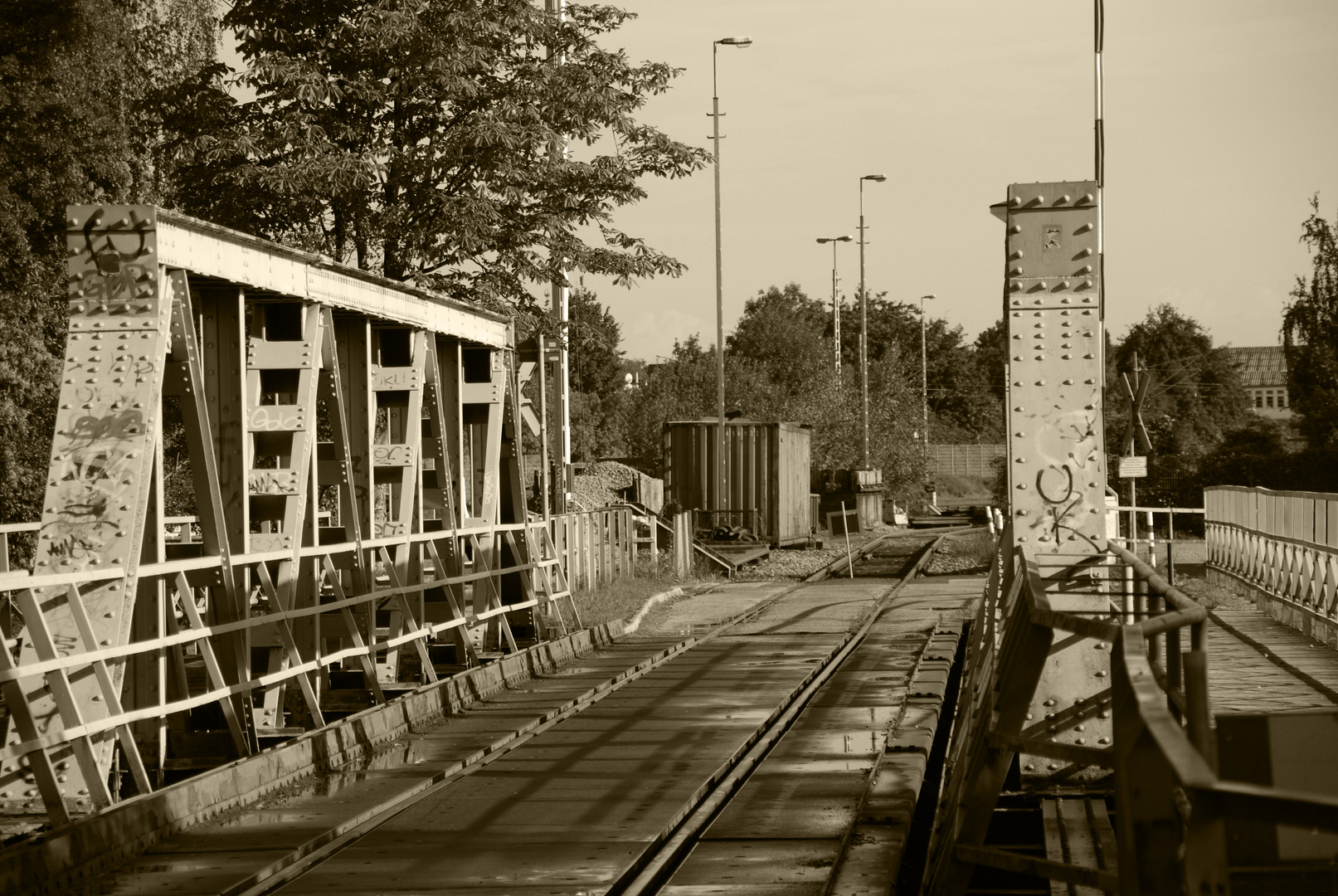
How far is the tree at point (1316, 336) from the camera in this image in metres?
53.5

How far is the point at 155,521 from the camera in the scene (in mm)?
9156

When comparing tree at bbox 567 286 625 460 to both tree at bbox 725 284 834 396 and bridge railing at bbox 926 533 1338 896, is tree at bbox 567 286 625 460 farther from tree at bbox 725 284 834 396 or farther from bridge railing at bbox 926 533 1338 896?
bridge railing at bbox 926 533 1338 896

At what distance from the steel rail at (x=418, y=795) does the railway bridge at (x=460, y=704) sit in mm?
29

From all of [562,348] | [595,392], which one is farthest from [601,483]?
[595,392]

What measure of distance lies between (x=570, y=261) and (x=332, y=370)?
929 cm

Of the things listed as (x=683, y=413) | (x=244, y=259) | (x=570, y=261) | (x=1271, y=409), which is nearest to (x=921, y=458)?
(x=683, y=413)

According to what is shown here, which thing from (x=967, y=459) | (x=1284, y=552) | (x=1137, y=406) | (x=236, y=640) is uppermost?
(x=1137, y=406)

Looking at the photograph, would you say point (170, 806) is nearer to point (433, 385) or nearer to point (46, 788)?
point (46, 788)

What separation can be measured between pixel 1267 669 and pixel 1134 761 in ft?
36.6

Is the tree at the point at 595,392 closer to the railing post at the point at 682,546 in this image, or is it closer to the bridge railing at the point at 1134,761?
the railing post at the point at 682,546

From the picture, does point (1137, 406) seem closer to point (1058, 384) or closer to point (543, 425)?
point (543, 425)

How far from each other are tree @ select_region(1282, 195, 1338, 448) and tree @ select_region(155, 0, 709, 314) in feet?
130

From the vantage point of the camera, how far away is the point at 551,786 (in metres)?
9.57

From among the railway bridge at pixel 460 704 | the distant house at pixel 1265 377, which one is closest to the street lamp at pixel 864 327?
the railway bridge at pixel 460 704
